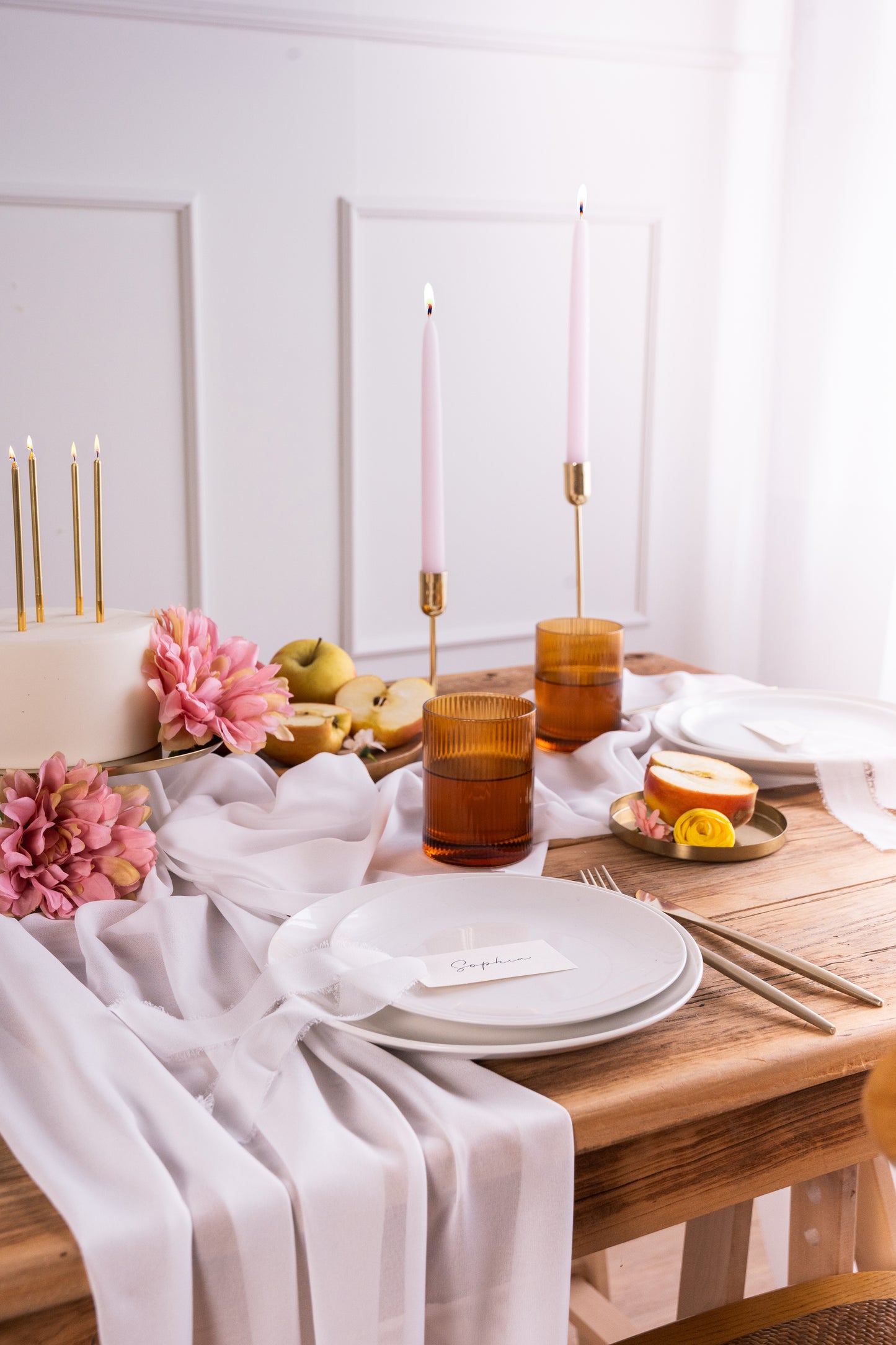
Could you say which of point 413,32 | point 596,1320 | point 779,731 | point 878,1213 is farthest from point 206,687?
point 413,32

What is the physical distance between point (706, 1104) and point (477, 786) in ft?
1.07

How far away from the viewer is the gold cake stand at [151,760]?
2.78 ft

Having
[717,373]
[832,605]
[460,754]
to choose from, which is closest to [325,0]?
[717,373]

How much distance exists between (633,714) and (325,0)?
1.95m

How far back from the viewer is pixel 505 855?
91cm

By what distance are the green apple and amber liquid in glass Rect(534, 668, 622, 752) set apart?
0.68 ft

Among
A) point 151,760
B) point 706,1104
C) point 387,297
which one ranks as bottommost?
point 706,1104

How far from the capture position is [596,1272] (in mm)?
1504

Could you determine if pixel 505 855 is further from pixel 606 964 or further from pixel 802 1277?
pixel 802 1277

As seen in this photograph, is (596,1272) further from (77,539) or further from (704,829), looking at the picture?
(77,539)

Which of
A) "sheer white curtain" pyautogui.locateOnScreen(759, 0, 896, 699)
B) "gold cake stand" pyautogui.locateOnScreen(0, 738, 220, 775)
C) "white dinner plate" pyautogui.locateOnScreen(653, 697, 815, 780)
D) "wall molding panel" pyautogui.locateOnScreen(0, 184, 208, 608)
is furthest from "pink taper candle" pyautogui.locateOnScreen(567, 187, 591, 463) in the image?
"sheer white curtain" pyautogui.locateOnScreen(759, 0, 896, 699)

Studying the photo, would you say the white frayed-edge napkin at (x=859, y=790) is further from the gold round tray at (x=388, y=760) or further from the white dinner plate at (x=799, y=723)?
the gold round tray at (x=388, y=760)

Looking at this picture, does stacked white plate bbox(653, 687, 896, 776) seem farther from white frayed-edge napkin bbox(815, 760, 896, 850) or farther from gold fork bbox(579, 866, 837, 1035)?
gold fork bbox(579, 866, 837, 1035)

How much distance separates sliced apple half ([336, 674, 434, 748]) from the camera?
1.15m
